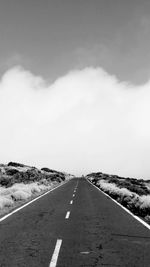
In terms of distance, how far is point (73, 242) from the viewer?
9.40 metres

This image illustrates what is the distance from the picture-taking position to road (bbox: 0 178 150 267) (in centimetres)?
735

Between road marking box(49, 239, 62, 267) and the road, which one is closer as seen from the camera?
road marking box(49, 239, 62, 267)

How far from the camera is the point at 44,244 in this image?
9070 mm

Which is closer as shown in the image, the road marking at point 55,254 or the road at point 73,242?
the road marking at point 55,254

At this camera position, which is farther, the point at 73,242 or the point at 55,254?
the point at 73,242

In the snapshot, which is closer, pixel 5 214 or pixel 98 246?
pixel 98 246

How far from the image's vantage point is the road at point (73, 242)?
7.35 m

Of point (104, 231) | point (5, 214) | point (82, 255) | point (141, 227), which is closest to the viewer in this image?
point (82, 255)

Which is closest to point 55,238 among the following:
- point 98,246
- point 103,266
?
point 98,246

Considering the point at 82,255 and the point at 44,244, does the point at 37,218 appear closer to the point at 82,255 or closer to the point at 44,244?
the point at 44,244

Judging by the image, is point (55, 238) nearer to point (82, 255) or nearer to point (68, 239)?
point (68, 239)

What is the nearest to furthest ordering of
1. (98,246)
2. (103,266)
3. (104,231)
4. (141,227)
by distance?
1. (103,266)
2. (98,246)
3. (104,231)
4. (141,227)

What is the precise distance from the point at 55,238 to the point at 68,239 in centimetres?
44

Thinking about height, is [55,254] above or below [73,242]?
below
